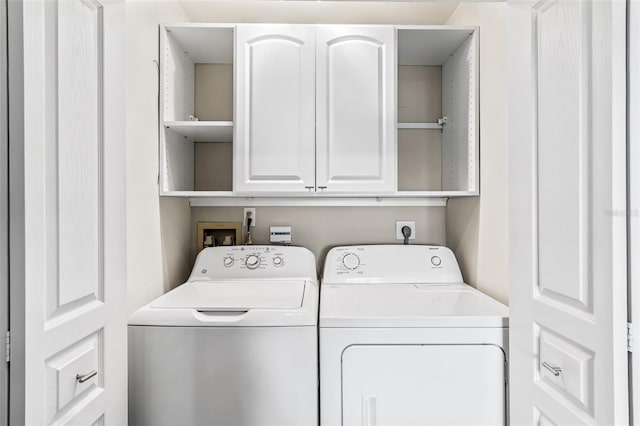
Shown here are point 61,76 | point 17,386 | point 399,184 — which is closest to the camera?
point 17,386

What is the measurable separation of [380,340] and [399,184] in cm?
118

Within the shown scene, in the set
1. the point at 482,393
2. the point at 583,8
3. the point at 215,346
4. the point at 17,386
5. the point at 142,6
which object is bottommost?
the point at 482,393

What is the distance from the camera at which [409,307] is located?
1552 mm

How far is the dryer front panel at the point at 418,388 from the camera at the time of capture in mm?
1396

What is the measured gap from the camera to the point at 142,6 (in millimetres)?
1662

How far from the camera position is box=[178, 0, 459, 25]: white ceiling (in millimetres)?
2037

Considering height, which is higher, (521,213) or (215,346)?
(521,213)

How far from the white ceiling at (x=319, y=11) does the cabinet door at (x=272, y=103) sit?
0.30 metres

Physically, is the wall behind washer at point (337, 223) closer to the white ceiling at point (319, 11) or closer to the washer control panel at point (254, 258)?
the washer control panel at point (254, 258)

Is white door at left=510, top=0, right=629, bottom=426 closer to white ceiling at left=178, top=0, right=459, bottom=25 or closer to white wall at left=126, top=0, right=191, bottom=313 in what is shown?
white ceiling at left=178, top=0, right=459, bottom=25

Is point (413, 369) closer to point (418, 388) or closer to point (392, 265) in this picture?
point (418, 388)

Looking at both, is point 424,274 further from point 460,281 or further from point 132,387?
point 132,387

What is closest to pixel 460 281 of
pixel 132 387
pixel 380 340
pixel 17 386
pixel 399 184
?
pixel 399 184

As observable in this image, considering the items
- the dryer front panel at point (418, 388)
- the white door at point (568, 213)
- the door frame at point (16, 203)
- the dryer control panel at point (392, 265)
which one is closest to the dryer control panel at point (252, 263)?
the dryer control panel at point (392, 265)
